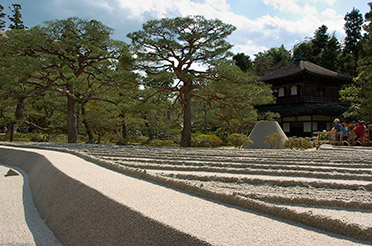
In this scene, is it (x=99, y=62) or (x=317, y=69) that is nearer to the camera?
(x=99, y=62)

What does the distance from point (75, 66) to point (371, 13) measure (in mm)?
14084

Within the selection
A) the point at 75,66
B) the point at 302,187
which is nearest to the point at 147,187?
the point at 302,187

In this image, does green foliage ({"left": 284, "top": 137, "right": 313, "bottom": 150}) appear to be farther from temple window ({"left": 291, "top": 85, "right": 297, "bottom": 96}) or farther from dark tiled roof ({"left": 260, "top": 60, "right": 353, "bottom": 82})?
temple window ({"left": 291, "top": 85, "right": 297, "bottom": 96})

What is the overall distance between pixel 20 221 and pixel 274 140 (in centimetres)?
780

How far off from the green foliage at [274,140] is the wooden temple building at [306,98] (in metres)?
8.25

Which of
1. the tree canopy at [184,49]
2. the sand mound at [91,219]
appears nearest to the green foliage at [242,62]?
the tree canopy at [184,49]

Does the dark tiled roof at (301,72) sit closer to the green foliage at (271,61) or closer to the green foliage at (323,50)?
the green foliage at (323,50)

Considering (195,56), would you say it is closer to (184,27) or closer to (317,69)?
(184,27)

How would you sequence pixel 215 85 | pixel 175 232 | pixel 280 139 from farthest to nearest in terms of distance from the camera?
pixel 215 85
pixel 280 139
pixel 175 232

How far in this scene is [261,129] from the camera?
994 cm

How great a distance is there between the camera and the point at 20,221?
2564 mm

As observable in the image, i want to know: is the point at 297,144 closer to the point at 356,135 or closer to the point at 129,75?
the point at 356,135

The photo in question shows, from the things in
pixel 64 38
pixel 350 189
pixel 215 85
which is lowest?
pixel 350 189

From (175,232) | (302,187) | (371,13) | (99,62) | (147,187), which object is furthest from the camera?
(371,13)
